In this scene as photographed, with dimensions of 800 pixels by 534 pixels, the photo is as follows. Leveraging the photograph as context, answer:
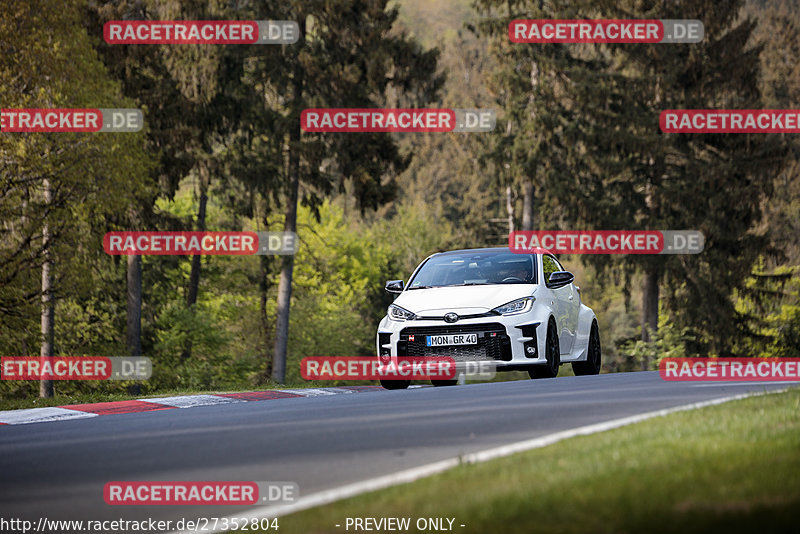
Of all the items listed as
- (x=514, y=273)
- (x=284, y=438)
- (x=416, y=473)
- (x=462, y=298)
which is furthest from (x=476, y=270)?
(x=416, y=473)

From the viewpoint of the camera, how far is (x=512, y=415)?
383 inches

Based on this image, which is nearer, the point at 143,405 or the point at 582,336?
the point at 143,405

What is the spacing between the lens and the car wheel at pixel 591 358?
17328 millimetres

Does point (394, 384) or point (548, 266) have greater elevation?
point (548, 266)

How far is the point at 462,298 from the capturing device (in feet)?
48.6

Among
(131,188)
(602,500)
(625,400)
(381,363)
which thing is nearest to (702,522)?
(602,500)

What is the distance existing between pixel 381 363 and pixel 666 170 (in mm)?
29710

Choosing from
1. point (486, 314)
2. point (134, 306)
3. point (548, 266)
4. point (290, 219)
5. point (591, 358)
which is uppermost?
point (290, 219)

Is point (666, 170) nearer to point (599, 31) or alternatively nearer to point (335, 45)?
point (599, 31)

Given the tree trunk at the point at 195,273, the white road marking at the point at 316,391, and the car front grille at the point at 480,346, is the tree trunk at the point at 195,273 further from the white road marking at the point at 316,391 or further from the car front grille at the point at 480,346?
the car front grille at the point at 480,346

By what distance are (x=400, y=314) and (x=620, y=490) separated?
9238 mm

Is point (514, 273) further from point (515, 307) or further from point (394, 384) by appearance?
point (394, 384)

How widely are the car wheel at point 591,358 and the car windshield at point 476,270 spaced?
2161mm

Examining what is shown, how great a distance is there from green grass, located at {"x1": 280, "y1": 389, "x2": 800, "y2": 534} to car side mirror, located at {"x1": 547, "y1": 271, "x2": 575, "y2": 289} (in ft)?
25.3
